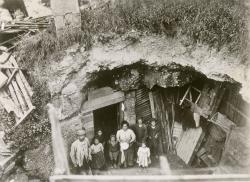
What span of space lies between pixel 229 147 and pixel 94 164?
10.2ft

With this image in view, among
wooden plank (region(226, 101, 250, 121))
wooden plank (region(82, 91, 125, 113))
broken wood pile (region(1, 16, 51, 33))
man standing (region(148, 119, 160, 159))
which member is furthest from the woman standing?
broken wood pile (region(1, 16, 51, 33))

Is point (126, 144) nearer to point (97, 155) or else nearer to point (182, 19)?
point (97, 155)

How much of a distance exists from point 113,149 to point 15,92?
2.63 m

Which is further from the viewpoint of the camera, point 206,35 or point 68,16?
point 68,16

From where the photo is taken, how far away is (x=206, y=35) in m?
7.30

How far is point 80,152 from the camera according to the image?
7.86m

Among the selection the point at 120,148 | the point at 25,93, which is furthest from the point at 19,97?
the point at 120,148

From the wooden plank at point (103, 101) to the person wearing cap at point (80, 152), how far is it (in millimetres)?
665

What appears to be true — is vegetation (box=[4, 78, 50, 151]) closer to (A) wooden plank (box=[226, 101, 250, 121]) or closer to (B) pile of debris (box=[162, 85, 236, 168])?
(B) pile of debris (box=[162, 85, 236, 168])

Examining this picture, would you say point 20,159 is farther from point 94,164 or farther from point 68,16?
point 68,16

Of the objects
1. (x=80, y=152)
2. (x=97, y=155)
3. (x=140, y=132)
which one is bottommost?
(x=97, y=155)

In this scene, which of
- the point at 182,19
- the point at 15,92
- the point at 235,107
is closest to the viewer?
the point at 182,19

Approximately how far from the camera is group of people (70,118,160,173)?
794 centimetres

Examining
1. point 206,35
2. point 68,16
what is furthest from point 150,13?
point 68,16
